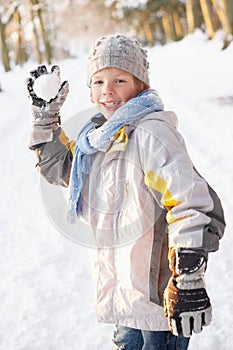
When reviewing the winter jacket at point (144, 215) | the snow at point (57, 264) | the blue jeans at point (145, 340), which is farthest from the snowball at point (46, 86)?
the blue jeans at point (145, 340)

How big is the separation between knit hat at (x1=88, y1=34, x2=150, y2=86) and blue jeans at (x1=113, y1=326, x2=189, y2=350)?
1044 mm

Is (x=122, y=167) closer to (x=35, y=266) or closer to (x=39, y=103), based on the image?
(x=39, y=103)

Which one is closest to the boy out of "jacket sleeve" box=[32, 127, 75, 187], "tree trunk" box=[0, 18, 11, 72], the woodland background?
"jacket sleeve" box=[32, 127, 75, 187]

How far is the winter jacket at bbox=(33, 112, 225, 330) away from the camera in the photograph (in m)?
1.66

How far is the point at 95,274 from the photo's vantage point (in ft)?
6.59

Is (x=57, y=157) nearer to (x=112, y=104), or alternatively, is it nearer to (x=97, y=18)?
(x=112, y=104)

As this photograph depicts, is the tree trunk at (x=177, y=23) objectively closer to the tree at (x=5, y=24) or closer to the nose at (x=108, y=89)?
the tree at (x=5, y=24)

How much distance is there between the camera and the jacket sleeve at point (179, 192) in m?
1.63

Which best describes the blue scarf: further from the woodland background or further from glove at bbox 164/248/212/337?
the woodland background

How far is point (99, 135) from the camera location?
1839mm

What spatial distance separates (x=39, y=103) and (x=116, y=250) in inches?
29.6

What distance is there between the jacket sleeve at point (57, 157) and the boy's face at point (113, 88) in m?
0.34

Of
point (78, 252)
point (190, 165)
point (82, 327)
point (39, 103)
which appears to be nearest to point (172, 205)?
point (190, 165)

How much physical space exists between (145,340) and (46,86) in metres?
1.16
